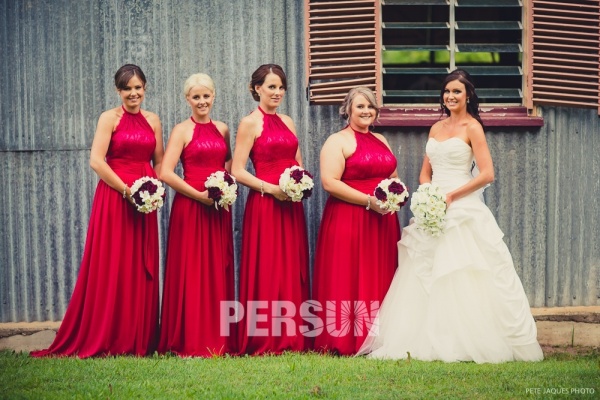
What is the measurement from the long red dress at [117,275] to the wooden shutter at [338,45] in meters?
1.75

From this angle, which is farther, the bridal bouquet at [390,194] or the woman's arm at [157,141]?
the woman's arm at [157,141]

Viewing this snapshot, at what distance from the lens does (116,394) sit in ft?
20.3

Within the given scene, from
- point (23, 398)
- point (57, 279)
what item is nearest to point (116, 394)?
point (23, 398)

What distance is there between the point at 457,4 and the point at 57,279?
4473mm

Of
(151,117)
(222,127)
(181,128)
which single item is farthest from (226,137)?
(151,117)

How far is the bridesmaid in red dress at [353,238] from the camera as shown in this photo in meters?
7.88

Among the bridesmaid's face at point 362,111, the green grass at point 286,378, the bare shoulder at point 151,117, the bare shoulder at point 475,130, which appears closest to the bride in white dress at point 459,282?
the bare shoulder at point 475,130

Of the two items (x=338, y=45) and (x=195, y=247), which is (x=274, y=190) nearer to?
(x=195, y=247)

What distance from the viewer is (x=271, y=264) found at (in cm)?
793

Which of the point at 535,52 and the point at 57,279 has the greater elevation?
the point at 535,52

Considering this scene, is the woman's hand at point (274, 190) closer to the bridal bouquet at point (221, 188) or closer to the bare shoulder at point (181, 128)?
the bridal bouquet at point (221, 188)

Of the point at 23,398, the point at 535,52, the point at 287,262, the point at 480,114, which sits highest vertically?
the point at 535,52

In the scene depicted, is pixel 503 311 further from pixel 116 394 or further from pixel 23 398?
pixel 23 398

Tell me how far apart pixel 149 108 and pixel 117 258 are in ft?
5.48
